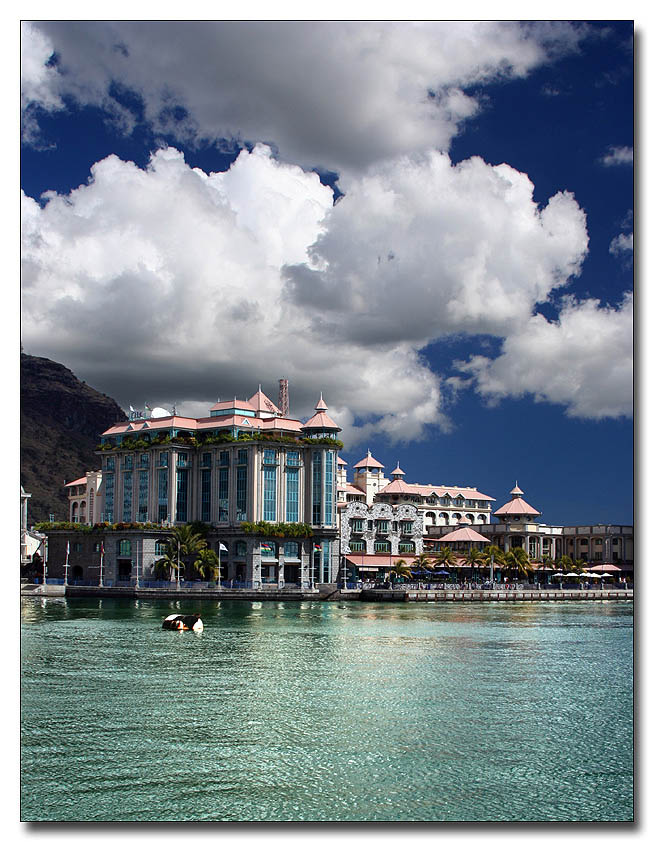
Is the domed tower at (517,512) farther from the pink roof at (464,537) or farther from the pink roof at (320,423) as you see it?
the pink roof at (320,423)

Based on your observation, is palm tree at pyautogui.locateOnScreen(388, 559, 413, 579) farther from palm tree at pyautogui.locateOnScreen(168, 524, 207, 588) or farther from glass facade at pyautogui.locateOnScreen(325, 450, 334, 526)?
palm tree at pyautogui.locateOnScreen(168, 524, 207, 588)

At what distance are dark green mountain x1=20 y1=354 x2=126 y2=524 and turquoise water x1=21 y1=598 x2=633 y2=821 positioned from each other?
85.3 m

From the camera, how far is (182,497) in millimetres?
89125

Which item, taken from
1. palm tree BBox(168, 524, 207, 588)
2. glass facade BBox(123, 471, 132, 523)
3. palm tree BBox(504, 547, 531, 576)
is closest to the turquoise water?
palm tree BBox(168, 524, 207, 588)

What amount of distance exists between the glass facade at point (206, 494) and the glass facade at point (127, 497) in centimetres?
803

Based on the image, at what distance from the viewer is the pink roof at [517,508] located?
11289 centimetres

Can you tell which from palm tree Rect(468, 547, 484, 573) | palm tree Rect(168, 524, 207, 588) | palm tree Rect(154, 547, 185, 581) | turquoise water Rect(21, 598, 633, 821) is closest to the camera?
turquoise water Rect(21, 598, 633, 821)

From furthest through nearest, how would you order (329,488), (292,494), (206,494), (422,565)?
1. (422,565)
2. (206,494)
3. (329,488)
4. (292,494)

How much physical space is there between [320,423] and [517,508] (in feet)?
119

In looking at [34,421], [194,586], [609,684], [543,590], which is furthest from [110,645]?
[34,421]

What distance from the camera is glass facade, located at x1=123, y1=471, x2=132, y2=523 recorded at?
91625 mm

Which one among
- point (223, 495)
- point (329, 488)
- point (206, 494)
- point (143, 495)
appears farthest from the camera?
point (143, 495)

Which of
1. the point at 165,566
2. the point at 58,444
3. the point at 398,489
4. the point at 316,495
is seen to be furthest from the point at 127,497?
the point at 58,444

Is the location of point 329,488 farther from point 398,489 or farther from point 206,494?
point 398,489
